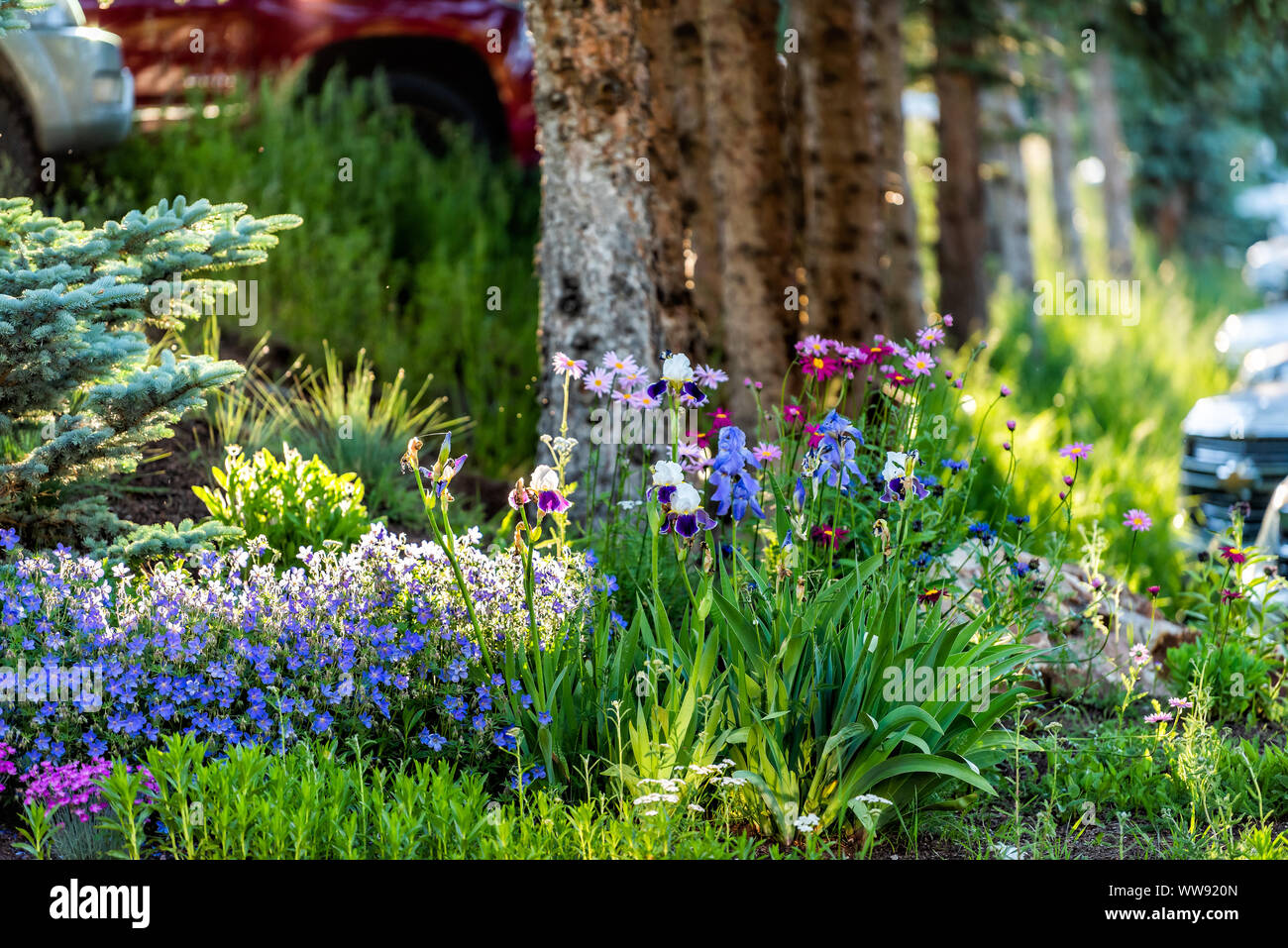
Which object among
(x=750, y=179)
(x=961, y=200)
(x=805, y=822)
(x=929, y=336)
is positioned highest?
(x=961, y=200)

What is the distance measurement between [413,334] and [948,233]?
577 centimetres

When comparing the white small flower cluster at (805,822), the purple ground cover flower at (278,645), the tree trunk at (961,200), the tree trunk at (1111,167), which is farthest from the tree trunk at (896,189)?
the tree trunk at (1111,167)

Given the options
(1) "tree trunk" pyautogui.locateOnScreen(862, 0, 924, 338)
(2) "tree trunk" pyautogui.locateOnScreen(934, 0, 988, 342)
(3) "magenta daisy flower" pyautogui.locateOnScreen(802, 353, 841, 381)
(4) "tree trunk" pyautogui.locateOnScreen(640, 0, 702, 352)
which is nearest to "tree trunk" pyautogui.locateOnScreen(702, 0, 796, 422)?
(4) "tree trunk" pyautogui.locateOnScreen(640, 0, 702, 352)

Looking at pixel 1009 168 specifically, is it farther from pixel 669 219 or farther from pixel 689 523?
pixel 689 523

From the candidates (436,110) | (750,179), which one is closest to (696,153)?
(750,179)

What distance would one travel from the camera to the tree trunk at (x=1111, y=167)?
19.5 meters

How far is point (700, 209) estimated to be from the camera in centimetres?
823

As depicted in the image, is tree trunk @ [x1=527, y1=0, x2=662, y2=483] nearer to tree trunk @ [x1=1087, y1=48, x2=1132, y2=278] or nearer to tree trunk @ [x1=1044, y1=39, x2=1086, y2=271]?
tree trunk @ [x1=1044, y1=39, x2=1086, y2=271]

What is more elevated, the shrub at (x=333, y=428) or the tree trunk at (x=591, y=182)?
the tree trunk at (x=591, y=182)

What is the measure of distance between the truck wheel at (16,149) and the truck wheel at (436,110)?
10.0ft

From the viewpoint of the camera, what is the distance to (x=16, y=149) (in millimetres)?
7508

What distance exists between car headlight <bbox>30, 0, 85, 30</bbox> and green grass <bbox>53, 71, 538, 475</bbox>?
2.91ft

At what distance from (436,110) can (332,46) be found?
3.04 feet

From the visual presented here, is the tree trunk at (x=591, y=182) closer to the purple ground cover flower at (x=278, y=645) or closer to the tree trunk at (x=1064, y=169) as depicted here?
the purple ground cover flower at (x=278, y=645)
